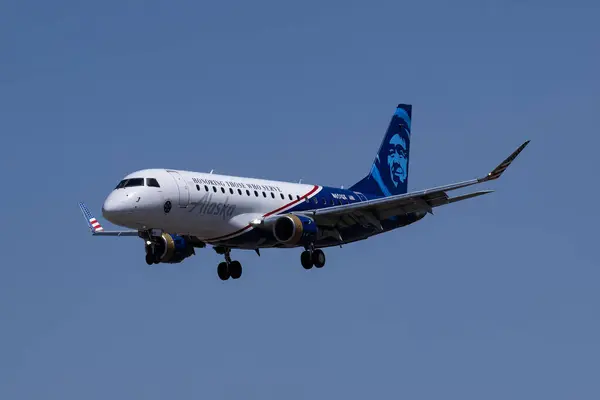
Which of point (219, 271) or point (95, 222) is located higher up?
point (95, 222)

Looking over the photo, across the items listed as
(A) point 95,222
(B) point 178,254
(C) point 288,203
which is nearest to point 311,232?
(C) point 288,203

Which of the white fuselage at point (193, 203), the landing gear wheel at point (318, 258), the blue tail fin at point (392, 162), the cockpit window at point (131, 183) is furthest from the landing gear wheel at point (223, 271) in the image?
the blue tail fin at point (392, 162)

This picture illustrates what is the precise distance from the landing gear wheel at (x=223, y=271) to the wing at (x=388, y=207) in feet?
18.3

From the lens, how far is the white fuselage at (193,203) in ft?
199

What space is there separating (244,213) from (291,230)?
2565 millimetres

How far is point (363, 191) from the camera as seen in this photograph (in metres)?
75.9

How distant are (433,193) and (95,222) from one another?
19.9 metres

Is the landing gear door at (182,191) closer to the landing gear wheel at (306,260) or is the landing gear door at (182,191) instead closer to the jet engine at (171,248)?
the jet engine at (171,248)

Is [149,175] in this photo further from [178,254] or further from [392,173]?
[392,173]

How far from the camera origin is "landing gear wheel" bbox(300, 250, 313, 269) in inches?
2677

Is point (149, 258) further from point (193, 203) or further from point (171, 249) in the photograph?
point (193, 203)

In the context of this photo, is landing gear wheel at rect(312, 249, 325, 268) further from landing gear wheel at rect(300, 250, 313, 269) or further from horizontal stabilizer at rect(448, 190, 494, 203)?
horizontal stabilizer at rect(448, 190, 494, 203)

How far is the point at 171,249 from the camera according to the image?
66.4 metres

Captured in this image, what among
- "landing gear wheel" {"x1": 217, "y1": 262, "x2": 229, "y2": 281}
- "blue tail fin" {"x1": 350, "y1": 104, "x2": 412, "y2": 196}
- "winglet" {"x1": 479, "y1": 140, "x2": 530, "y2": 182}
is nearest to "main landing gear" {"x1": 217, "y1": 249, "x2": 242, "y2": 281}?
"landing gear wheel" {"x1": 217, "y1": 262, "x2": 229, "y2": 281}
